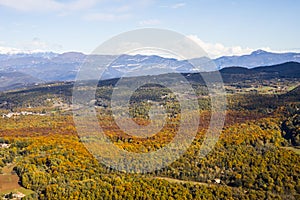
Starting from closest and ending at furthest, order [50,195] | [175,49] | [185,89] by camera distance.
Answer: [175,49]
[50,195]
[185,89]

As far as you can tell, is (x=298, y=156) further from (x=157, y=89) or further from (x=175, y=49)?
(x=157, y=89)

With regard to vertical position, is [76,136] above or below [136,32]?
below

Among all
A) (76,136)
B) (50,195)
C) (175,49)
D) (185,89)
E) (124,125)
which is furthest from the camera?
(185,89)

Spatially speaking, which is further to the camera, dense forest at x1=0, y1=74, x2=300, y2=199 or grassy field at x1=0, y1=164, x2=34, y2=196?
grassy field at x1=0, y1=164, x2=34, y2=196

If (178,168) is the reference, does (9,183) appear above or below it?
above

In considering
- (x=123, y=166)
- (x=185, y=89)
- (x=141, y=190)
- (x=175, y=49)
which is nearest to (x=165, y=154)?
(x=123, y=166)

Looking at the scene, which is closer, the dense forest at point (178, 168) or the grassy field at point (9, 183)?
the dense forest at point (178, 168)

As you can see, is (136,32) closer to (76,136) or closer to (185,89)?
(76,136)

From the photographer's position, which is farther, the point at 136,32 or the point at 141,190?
the point at 141,190

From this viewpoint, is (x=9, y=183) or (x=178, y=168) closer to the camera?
(x=9, y=183)
